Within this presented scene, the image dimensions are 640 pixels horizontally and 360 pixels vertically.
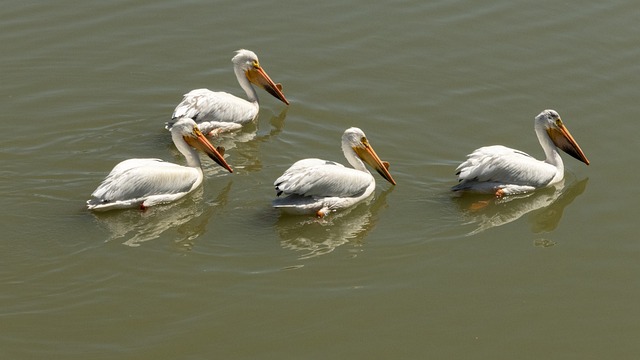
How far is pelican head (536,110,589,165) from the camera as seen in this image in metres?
9.67

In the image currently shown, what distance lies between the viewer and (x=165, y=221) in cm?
882

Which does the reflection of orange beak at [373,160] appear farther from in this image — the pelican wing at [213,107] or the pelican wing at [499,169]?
the pelican wing at [213,107]

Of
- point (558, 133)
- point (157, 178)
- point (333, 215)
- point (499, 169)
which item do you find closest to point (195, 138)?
point (157, 178)

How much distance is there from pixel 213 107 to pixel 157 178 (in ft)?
5.13

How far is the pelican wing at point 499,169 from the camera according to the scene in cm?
917

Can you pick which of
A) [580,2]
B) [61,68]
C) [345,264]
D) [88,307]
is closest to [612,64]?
[580,2]

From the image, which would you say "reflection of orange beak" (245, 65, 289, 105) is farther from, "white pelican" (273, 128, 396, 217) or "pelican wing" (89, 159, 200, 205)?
"pelican wing" (89, 159, 200, 205)

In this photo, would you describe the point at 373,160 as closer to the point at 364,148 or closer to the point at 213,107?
the point at 364,148

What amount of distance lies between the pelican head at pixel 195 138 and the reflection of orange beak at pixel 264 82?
1.35 metres

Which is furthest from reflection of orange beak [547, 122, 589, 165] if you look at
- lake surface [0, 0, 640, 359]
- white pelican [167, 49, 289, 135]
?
white pelican [167, 49, 289, 135]

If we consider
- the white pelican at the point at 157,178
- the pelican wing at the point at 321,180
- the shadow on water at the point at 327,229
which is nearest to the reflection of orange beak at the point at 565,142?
the shadow on water at the point at 327,229

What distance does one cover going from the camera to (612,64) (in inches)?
444

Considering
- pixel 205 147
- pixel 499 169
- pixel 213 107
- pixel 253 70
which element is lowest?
pixel 499 169

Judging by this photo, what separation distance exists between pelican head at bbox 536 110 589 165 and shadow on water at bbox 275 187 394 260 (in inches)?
63.0
